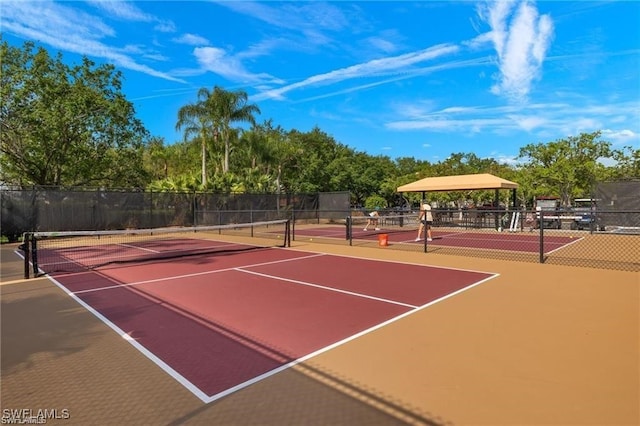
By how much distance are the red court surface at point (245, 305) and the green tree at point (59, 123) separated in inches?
627

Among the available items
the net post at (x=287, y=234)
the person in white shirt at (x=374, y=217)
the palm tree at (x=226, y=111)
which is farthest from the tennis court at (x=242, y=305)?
the palm tree at (x=226, y=111)

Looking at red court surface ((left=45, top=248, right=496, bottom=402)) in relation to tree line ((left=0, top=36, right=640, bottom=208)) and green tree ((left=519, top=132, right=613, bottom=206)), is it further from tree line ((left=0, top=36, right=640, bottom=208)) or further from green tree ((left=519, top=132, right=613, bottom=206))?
green tree ((left=519, top=132, right=613, bottom=206))

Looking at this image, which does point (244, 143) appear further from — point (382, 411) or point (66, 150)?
point (382, 411)

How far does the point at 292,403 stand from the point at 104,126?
85.8 ft

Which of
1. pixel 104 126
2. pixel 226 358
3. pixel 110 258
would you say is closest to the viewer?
pixel 226 358

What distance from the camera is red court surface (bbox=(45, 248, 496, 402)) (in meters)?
4.49

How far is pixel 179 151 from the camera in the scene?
51.2 metres

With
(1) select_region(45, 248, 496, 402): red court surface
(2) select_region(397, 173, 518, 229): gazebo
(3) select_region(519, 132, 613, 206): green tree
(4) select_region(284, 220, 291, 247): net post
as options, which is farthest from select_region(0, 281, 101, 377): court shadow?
(3) select_region(519, 132, 613, 206): green tree

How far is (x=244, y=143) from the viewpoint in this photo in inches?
1414

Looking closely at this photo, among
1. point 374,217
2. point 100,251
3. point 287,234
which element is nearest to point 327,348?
point 287,234

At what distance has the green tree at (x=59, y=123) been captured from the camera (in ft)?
71.8

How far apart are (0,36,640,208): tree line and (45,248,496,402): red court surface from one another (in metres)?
16.1

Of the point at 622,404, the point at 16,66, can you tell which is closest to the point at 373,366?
the point at 622,404

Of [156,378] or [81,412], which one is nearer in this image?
[81,412]
